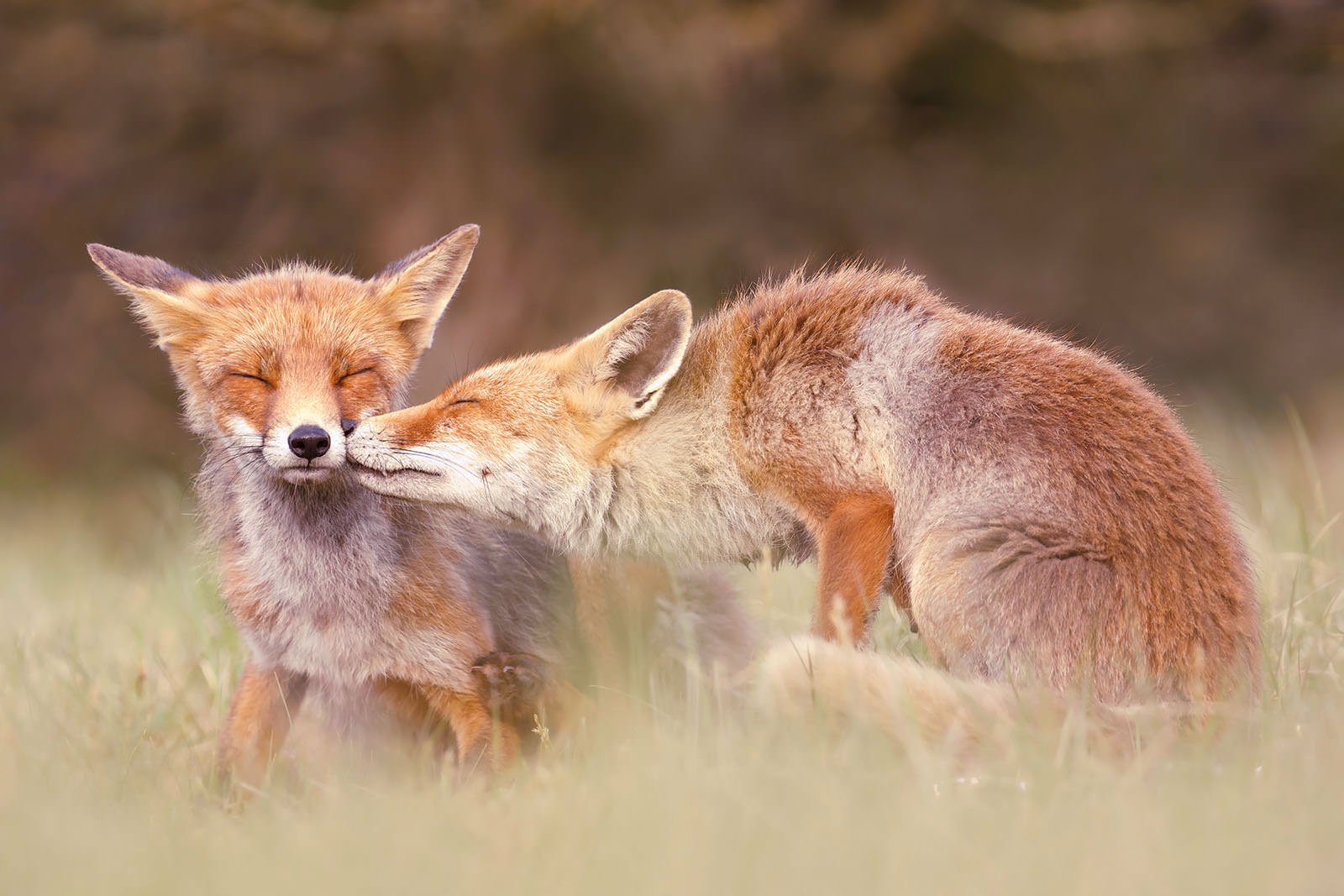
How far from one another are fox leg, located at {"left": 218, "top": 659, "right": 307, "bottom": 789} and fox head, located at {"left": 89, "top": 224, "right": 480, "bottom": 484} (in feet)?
2.00

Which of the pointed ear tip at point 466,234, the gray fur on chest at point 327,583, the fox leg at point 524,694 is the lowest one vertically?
the fox leg at point 524,694

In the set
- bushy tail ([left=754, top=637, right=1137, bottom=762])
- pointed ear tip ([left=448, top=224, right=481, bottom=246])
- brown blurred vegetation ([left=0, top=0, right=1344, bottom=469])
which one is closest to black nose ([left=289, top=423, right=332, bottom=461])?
pointed ear tip ([left=448, top=224, right=481, bottom=246])

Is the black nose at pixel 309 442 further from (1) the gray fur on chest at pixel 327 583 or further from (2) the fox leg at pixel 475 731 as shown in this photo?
(2) the fox leg at pixel 475 731

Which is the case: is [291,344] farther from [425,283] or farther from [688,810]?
[688,810]

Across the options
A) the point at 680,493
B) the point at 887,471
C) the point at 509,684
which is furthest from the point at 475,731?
the point at 887,471

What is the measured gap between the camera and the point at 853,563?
343cm

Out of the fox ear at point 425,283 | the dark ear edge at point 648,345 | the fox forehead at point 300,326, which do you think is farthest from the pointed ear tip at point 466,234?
the dark ear edge at point 648,345

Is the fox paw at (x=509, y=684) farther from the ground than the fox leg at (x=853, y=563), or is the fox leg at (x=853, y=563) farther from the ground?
the fox leg at (x=853, y=563)

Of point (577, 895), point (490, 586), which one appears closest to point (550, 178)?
point (490, 586)

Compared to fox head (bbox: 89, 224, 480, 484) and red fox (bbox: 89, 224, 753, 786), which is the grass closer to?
red fox (bbox: 89, 224, 753, 786)

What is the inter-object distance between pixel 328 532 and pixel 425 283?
83cm

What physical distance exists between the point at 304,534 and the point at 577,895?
1.78 metres

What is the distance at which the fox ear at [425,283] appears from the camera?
396 cm

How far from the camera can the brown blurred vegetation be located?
350 inches
